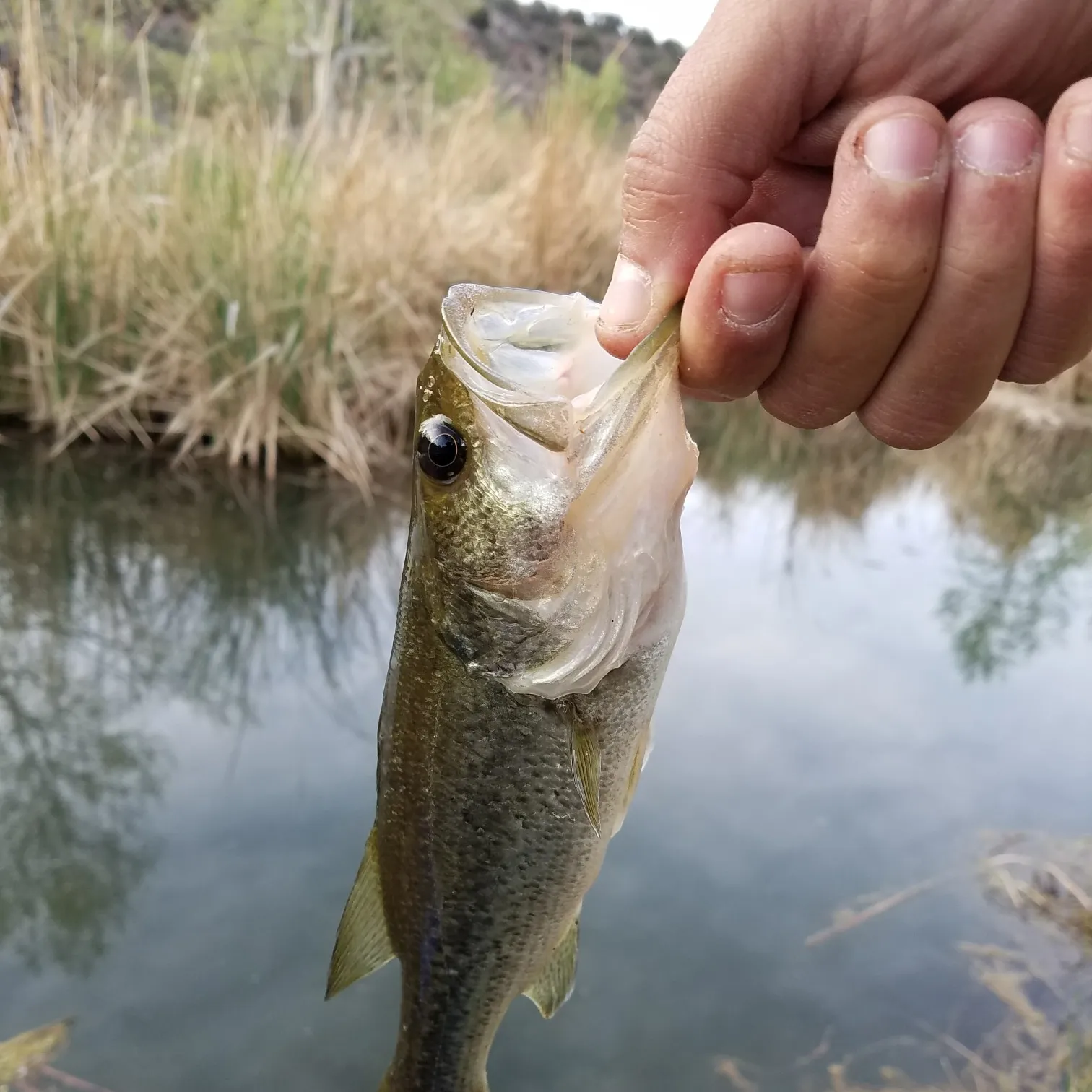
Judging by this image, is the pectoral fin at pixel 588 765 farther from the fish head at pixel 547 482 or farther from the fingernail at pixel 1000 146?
the fingernail at pixel 1000 146

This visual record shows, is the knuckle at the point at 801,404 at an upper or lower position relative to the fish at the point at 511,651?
upper

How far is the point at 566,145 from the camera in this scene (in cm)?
686

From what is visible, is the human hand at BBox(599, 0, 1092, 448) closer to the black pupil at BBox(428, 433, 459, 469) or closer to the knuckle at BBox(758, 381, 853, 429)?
the knuckle at BBox(758, 381, 853, 429)

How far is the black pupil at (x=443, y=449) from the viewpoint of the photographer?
3.85ft

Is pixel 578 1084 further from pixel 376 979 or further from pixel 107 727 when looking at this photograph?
pixel 107 727

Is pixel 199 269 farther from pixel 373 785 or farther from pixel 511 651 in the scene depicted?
pixel 511 651

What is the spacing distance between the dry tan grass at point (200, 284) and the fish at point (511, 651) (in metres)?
3.66

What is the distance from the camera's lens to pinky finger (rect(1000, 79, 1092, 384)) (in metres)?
0.97

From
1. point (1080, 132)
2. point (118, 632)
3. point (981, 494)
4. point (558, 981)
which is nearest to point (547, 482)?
point (1080, 132)

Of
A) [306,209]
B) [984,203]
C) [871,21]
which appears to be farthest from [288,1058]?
[306,209]

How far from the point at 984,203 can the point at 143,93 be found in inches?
205

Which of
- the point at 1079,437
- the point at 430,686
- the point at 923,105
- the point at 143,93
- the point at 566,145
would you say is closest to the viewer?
the point at 923,105

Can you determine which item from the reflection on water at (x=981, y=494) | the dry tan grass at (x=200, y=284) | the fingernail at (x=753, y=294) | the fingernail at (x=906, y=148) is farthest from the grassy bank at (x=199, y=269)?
the fingernail at (x=906, y=148)

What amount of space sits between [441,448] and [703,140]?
57cm
